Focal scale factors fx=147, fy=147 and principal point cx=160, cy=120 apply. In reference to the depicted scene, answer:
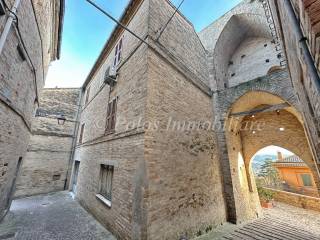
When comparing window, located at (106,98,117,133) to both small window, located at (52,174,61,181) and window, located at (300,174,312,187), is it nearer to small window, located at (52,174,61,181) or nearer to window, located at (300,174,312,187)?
small window, located at (52,174,61,181)

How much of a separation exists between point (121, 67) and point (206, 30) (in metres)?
8.40

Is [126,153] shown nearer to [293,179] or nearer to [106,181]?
[106,181]

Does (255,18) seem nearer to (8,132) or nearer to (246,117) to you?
(246,117)

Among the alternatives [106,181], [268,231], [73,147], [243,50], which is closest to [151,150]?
[106,181]

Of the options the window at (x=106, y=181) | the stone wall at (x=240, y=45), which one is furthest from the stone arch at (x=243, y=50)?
the window at (x=106, y=181)

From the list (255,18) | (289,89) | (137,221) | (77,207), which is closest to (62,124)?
(77,207)

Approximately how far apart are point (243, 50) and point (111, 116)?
11.2 m

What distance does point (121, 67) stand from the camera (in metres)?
6.79

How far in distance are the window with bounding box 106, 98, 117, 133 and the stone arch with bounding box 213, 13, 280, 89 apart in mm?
6180

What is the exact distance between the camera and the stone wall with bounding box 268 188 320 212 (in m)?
9.62

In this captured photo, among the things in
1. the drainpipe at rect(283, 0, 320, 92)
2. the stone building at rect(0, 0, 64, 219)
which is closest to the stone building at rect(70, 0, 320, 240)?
the stone building at rect(0, 0, 64, 219)

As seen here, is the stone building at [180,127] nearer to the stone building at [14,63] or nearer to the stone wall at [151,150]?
the stone wall at [151,150]

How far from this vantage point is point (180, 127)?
18.4 feet

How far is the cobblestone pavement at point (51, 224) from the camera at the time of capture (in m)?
4.73
